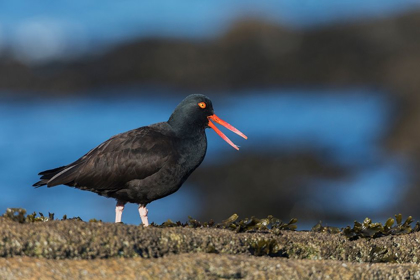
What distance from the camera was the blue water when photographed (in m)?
13.2

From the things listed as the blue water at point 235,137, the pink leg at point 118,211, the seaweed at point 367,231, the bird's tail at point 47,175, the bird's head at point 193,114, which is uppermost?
the blue water at point 235,137

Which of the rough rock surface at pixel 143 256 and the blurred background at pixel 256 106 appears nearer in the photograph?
the rough rock surface at pixel 143 256

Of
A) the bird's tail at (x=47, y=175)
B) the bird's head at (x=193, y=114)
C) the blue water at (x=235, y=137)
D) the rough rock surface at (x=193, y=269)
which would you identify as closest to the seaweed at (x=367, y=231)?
the rough rock surface at (x=193, y=269)

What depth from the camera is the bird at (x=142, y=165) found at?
22.4 feet

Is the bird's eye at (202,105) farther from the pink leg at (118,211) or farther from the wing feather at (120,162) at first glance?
the pink leg at (118,211)

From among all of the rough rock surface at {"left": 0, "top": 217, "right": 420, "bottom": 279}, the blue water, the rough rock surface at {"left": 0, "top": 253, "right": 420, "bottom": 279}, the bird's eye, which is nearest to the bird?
the bird's eye

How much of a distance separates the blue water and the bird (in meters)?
5.01

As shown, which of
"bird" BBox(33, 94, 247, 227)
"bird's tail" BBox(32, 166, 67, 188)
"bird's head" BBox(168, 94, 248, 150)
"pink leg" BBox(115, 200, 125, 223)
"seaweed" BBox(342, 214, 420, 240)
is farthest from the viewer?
"bird's head" BBox(168, 94, 248, 150)

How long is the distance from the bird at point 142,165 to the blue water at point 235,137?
16.4ft

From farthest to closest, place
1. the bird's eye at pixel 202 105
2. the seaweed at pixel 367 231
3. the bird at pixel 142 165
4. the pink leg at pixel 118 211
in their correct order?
the bird's eye at pixel 202 105 → the pink leg at pixel 118 211 → the bird at pixel 142 165 → the seaweed at pixel 367 231

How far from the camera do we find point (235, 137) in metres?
15.4

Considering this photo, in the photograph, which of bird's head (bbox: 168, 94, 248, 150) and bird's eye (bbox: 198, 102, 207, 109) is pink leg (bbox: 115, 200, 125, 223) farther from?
bird's eye (bbox: 198, 102, 207, 109)

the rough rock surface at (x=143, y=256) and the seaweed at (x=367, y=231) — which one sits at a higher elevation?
the seaweed at (x=367, y=231)

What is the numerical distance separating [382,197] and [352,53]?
10944mm
